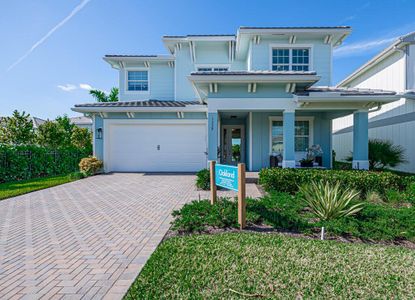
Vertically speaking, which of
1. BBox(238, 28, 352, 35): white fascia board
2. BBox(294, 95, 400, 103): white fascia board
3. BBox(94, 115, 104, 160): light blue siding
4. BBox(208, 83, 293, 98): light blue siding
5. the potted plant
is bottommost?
the potted plant

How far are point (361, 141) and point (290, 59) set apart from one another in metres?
5.70

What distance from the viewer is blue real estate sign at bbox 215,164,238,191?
4602 mm

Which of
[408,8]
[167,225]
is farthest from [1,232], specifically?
[408,8]

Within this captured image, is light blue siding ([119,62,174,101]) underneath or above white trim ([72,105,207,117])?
above

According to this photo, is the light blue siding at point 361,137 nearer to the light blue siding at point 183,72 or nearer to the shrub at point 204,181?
the shrub at point 204,181

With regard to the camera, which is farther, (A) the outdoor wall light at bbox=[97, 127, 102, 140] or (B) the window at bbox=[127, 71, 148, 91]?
(B) the window at bbox=[127, 71, 148, 91]

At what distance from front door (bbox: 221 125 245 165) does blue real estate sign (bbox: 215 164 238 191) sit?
339 inches

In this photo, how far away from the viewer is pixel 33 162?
40.1ft

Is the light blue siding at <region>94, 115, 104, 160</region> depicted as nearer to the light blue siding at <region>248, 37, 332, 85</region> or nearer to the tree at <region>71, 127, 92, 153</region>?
the light blue siding at <region>248, 37, 332, 85</region>

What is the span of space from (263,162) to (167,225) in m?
8.09

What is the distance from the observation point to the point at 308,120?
38.5ft

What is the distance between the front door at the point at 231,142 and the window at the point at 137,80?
6174 millimetres

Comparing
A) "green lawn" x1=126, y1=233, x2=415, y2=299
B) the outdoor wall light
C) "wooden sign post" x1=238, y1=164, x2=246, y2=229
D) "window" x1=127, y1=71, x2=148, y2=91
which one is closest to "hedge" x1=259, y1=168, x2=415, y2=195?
"wooden sign post" x1=238, y1=164, x2=246, y2=229

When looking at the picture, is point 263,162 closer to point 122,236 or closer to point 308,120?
point 308,120
